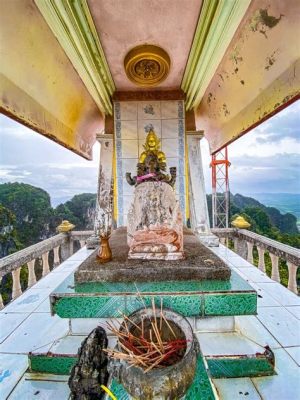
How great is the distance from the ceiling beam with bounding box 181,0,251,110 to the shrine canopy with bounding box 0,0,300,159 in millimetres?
10

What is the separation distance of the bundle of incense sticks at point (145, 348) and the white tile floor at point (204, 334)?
2.05 feet

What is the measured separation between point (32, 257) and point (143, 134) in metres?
2.93

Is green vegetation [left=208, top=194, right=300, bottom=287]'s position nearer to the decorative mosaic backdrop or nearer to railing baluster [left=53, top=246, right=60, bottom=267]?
the decorative mosaic backdrop

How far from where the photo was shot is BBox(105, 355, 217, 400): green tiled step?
111 cm

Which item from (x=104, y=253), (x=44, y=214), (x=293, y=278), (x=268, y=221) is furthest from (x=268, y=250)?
(x=268, y=221)

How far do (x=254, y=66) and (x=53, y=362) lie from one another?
3515 millimetres

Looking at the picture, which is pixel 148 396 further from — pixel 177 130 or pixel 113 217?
pixel 177 130

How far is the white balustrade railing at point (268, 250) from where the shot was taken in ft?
9.88

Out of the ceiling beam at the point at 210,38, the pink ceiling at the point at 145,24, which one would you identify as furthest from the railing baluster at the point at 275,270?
the pink ceiling at the point at 145,24

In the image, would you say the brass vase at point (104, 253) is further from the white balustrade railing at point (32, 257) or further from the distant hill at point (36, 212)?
the distant hill at point (36, 212)

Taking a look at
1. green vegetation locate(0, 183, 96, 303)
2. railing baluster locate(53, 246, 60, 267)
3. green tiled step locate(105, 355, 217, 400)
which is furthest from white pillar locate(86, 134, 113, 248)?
green vegetation locate(0, 183, 96, 303)

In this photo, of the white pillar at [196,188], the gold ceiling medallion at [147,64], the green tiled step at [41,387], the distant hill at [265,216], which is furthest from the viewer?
the distant hill at [265,216]

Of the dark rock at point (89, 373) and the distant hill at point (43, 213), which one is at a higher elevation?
the distant hill at point (43, 213)

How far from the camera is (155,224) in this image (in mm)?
2162
